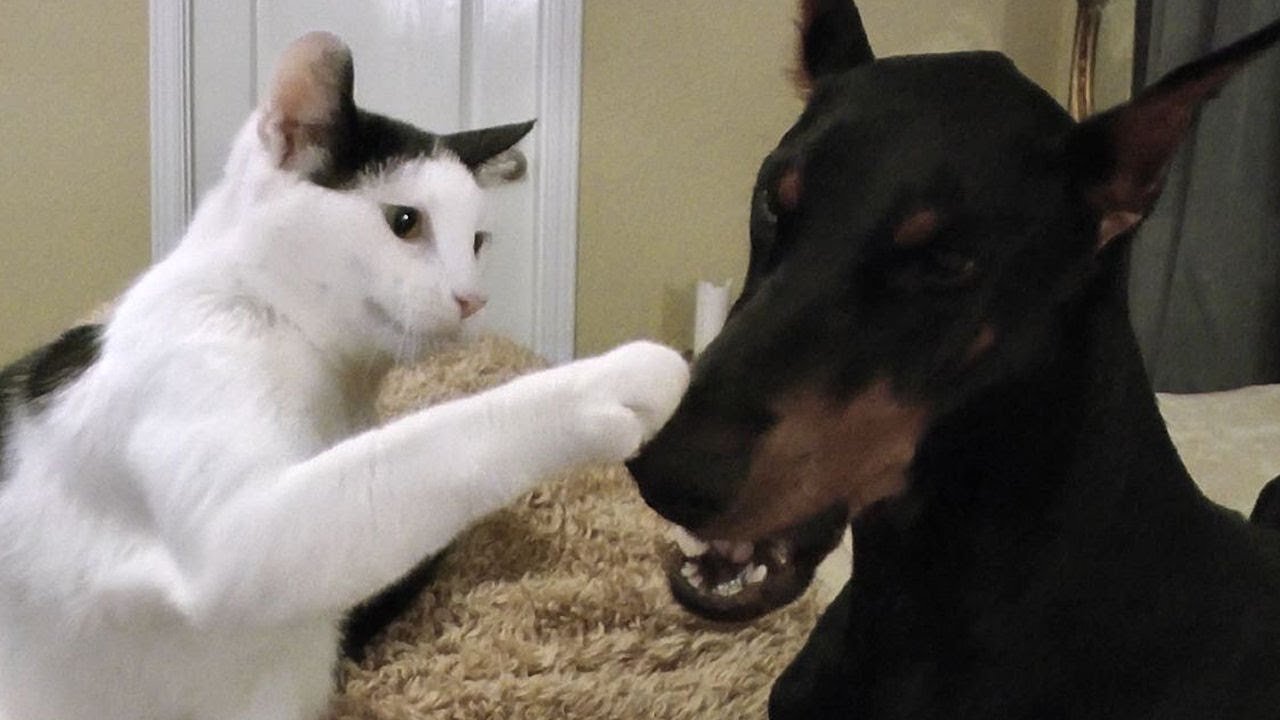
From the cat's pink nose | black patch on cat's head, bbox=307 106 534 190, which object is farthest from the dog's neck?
black patch on cat's head, bbox=307 106 534 190

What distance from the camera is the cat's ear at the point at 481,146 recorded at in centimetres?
101

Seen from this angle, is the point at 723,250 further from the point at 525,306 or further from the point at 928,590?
the point at 928,590

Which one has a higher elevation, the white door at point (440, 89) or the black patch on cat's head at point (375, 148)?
the black patch on cat's head at point (375, 148)

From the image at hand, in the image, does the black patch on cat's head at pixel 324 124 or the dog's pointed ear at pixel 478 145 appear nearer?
the black patch on cat's head at pixel 324 124

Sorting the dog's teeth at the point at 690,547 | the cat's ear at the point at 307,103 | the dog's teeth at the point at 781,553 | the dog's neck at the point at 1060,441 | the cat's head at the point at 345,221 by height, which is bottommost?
the dog's teeth at the point at 690,547

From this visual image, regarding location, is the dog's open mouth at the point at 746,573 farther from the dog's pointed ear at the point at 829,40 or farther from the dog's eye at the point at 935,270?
the dog's pointed ear at the point at 829,40

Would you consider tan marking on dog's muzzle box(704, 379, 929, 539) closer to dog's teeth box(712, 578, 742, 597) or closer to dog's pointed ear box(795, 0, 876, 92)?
dog's teeth box(712, 578, 742, 597)

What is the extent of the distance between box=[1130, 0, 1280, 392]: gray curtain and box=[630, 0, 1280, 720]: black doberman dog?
1438mm

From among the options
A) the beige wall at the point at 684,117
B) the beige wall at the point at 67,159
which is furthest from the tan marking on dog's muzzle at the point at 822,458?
the beige wall at the point at 67,159

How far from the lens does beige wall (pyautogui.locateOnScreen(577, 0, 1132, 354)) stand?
2.92 m

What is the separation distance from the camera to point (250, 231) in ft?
2.95

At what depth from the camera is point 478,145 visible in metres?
1.02

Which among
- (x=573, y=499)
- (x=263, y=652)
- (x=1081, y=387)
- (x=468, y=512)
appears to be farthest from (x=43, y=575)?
(x=1081, y=387)

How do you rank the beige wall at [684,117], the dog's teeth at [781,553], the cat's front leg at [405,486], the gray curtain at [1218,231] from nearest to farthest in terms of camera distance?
1. the cat's front leg at [405,486]
2. the dog's teeth at [781,553]
3. the gray curtain at [1218,231]
4. the beige wall at [684,117]
